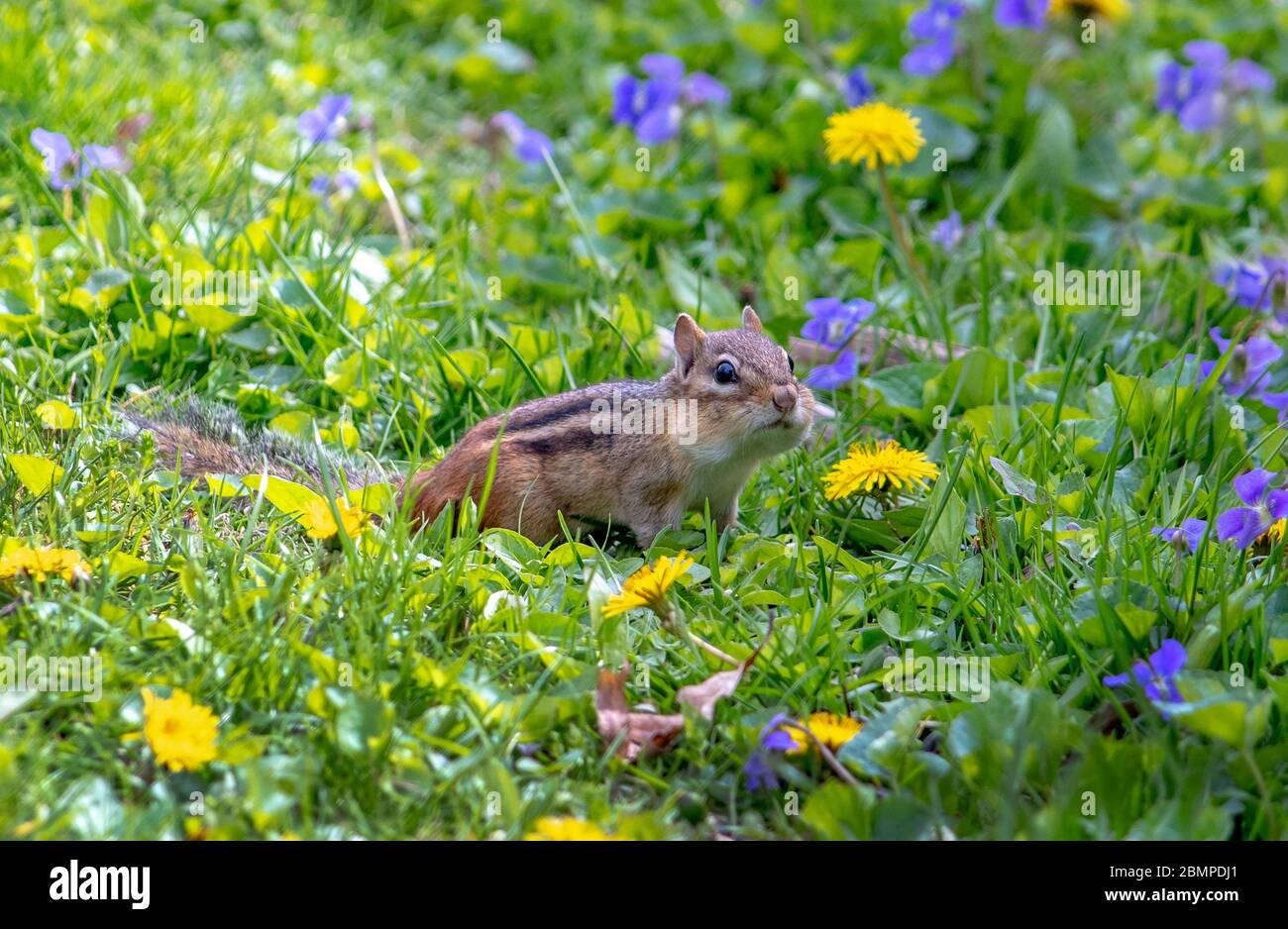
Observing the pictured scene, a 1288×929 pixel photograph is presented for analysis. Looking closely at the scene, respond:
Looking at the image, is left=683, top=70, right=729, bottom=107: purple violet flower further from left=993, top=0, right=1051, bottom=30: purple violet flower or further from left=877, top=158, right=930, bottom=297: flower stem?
left=993, top=0, right=1051, bottom=30: purple violet flower

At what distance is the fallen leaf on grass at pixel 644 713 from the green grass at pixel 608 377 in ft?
0.14

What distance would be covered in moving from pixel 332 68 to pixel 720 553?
3.83 m

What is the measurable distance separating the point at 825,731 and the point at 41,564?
1757 millimetres

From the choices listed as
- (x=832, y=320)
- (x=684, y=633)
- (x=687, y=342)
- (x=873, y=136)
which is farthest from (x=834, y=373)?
(x=684, y=633)

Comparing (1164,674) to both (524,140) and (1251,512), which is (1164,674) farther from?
(524,140)

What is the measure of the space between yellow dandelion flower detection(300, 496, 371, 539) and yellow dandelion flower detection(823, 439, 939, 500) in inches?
49.8

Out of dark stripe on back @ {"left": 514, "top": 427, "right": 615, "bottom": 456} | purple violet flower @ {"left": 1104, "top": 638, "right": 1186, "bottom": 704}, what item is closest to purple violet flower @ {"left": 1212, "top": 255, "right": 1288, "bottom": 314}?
purple violet flower @ {"left": 1104, "top": 638, "right": 1186, "bottom": 704}

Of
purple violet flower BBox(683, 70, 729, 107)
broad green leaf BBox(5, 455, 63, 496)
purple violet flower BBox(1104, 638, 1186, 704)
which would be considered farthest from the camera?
purple violet flower BBox(683, 70, 729, 107)

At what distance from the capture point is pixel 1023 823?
282 cm

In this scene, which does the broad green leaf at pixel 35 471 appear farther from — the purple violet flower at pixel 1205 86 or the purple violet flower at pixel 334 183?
the purple violet flower at pixel 1205 86

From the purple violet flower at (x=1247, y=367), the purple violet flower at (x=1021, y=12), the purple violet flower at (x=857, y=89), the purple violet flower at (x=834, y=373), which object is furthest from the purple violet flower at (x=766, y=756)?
the purple violet flower at (x=1021, y=12)

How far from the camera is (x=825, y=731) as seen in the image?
3.09 m

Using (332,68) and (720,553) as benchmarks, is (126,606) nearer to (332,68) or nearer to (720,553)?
(720,553)

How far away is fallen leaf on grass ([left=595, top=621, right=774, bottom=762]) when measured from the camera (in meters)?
3.12
